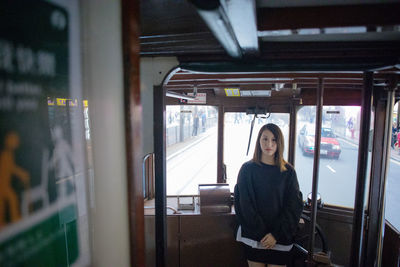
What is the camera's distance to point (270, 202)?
232cm

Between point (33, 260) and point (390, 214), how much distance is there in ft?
12.8

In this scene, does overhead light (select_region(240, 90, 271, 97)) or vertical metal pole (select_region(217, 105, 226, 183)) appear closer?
overhead light (select_region(240, 90, 271, 97))

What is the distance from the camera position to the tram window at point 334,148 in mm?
3531

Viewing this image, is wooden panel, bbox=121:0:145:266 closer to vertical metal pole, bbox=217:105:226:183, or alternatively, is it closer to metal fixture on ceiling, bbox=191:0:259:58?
metal fixture on ceiling, bbox=191:0:259:58

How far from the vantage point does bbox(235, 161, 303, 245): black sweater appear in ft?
7.52

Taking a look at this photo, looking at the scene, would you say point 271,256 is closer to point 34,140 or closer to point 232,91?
point 232,91

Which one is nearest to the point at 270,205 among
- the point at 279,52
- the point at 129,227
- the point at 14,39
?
the point at 279,52

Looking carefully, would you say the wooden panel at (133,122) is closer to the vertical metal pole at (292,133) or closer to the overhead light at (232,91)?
the overhead light at (232,91)

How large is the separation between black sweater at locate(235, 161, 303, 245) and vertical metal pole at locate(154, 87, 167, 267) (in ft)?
2.47

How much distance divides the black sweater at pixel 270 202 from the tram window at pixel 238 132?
140 cm

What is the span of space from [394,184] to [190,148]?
7.86 m

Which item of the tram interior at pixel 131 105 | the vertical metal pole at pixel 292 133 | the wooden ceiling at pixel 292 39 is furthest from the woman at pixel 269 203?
the vertical metal pole at pixel 292 133

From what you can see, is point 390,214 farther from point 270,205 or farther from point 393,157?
point 270,205

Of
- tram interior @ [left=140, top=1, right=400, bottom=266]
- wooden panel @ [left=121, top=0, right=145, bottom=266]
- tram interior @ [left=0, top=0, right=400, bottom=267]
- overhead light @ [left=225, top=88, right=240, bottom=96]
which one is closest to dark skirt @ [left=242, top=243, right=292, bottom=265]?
tram interior @ [left=0, top=0, right=400, bottom=267]
